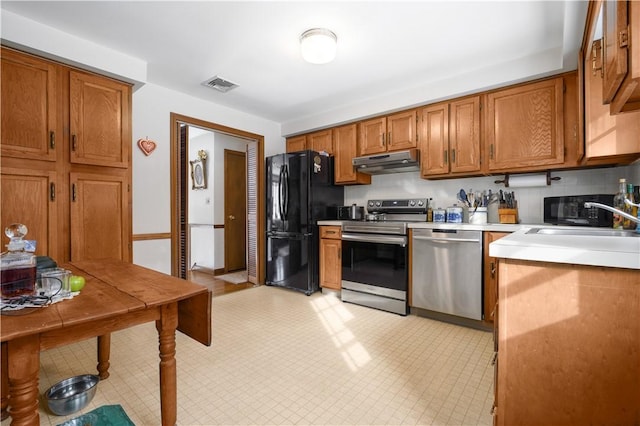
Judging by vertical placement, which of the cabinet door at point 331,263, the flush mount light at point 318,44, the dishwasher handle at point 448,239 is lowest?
the cabinet door at point 331,263

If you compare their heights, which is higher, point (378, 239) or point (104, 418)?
point (378, 239)

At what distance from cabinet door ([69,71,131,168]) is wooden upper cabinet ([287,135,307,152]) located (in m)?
2.31

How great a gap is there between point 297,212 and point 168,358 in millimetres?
2659

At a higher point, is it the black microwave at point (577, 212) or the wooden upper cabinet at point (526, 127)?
the wooden upper cabinet at point (526, 127)

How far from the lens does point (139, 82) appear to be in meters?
2.69

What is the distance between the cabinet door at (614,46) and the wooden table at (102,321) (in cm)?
184

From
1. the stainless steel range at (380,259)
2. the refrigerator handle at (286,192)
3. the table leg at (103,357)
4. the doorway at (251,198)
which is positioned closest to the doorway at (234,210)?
the doorway at (251,198)

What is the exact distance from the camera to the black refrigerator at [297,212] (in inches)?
150

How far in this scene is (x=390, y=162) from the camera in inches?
134

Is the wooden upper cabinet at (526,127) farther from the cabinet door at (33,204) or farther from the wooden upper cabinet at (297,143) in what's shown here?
the cabinet door at (33,204)

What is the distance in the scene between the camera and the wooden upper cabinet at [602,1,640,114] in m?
0.99

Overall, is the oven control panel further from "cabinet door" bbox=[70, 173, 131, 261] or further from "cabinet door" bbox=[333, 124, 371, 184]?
"cabinet door" bbox=[70, 173, 131, 261]

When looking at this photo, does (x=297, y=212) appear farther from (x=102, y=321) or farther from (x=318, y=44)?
(x=102, y=321)

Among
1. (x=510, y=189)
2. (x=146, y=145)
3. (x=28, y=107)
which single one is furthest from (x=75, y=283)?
(x=510, y=189)
